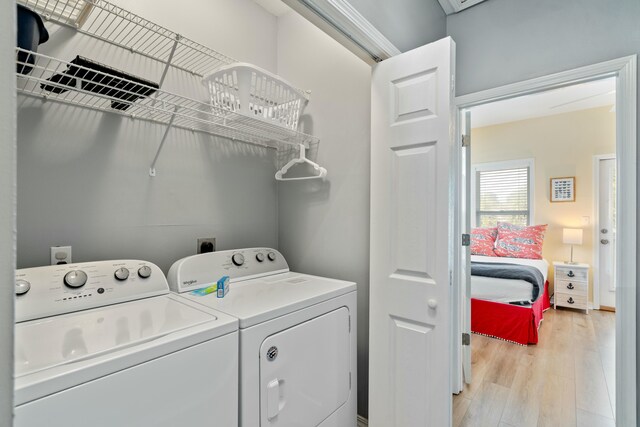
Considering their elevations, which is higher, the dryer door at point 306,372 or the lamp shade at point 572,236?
the lamp shade at point 572,236

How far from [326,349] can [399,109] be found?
1.19m

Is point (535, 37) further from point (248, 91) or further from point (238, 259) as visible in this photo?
point (238, 259)

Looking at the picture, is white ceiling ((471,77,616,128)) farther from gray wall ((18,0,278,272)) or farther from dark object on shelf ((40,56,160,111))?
dark object on shelf ((40,56,160,111))

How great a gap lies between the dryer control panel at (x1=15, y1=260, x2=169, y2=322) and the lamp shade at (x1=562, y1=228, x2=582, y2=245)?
5.12 meters

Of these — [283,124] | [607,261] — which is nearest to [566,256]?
[607,261]

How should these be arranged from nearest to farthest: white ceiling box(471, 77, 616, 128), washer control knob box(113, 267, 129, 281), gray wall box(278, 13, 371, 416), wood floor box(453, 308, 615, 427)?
washer control knob box(113, 267, 129, 281), gray wall box(278, 13, 371, 416), wood floor box(453, 308, 615, 427), white ceiling box(471, 77, 616, 128)

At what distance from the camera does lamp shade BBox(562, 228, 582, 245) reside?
168 inches

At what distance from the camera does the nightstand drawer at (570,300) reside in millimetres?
4089

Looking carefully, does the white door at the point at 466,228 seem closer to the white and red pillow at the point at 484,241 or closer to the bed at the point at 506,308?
the bed at the point at 506,308

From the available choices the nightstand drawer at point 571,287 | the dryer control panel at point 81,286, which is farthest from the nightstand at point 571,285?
the dryer control panel at point 81,286

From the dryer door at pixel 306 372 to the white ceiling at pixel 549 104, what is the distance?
309cm

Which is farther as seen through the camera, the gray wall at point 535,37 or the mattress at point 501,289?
the mattress at point 501,289

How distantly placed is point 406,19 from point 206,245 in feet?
5.48

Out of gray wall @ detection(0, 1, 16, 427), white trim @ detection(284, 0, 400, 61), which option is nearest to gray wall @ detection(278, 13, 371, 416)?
white trim @ detection(284, 0, 400, 61)
